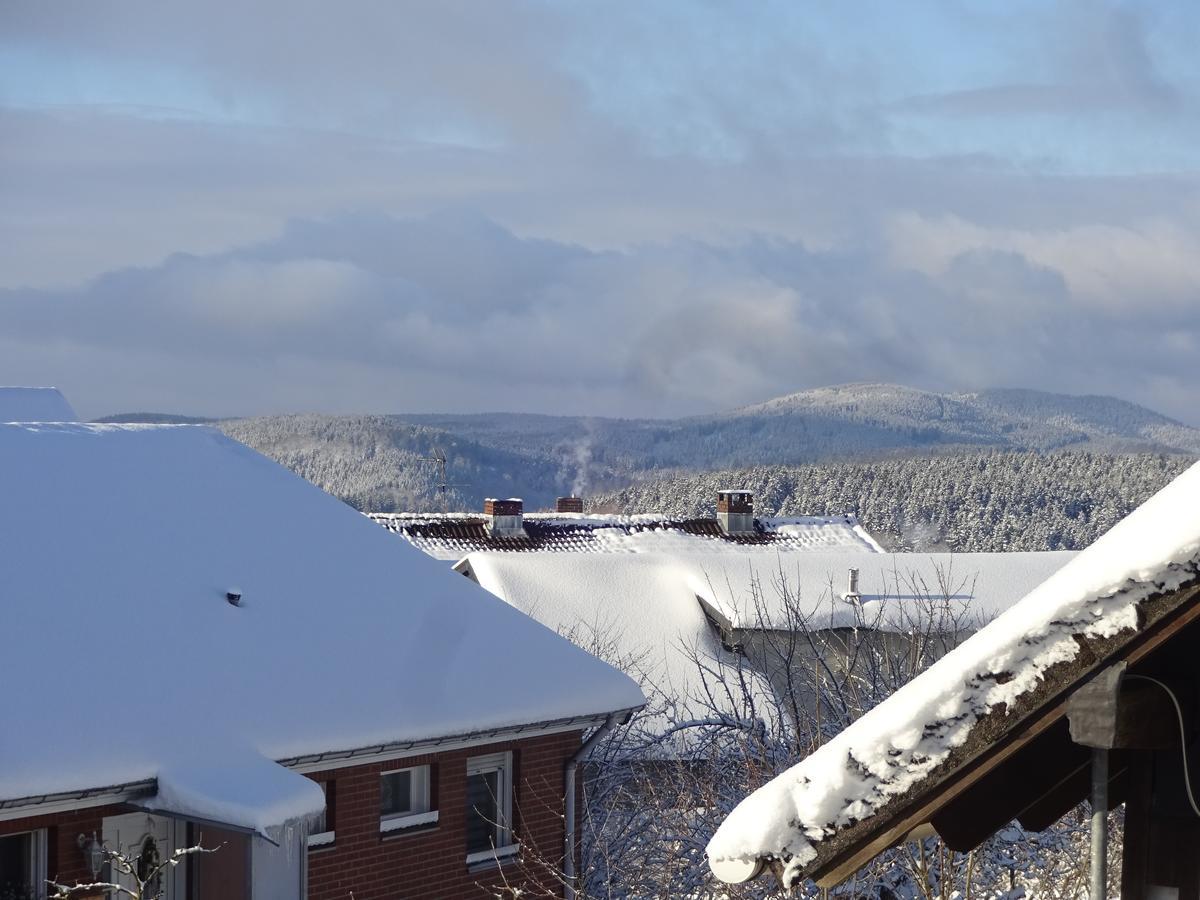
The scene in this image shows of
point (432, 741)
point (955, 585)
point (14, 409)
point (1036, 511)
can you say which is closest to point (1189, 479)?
point (432, 741)

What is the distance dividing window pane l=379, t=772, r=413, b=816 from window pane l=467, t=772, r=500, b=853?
2.40 feet

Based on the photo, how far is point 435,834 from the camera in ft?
42.2

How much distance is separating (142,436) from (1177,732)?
12.9 meters

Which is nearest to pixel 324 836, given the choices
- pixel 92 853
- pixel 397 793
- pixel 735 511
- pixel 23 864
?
pixel 397 793

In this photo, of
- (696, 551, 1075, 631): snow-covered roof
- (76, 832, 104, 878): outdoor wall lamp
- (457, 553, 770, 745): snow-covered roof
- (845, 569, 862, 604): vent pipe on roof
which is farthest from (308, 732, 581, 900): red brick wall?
(845, 569, 862, 604): vent pipe on roof

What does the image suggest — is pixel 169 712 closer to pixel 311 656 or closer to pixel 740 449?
pixel 311 656

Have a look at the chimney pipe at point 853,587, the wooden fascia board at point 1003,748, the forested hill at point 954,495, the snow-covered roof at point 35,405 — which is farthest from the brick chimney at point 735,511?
the forested hill at point 954,495

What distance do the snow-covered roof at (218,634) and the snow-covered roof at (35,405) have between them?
3090 mm

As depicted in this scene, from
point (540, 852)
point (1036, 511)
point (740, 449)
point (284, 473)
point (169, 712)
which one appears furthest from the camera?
point (740, 449)

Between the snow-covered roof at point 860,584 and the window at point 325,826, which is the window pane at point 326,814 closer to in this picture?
the window at point 325,826

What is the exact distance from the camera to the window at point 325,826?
38.6 ft

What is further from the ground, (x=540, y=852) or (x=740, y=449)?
(x=740, y=449)

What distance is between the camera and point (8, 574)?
1152 cm

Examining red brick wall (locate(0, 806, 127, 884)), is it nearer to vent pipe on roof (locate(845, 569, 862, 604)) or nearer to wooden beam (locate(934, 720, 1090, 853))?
wooden beam (locate(934, 720, 1090, 853))
